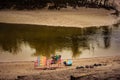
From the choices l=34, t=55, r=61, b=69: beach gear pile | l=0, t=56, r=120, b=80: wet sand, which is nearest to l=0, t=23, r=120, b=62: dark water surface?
l=0, t=56, r=120, b=80: wet sand

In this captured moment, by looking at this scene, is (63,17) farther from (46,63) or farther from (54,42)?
(46,63)

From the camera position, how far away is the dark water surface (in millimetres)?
23422

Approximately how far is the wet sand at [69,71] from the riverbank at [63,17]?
1444 cm

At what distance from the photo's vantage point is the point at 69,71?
17734 millimetres

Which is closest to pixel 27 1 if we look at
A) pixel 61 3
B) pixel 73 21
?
pixel 61 3

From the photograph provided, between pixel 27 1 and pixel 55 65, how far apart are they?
24.7 m

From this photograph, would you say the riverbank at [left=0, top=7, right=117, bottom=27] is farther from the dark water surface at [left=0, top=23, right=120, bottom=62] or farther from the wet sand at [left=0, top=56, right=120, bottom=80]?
the wet sand at [left=0, top=56, right=120, bottom=80]

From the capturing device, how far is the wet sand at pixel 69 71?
15984 millimetres

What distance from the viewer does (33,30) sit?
103ft

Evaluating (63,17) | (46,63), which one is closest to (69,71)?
(46,63)

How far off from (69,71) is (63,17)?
69.4 ft

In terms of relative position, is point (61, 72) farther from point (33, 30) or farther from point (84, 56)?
point (33, 30)

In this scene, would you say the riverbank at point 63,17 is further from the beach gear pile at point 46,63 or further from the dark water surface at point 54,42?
the beach gear pile at point 46,63

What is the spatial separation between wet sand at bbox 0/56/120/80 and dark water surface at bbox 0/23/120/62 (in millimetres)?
1935
